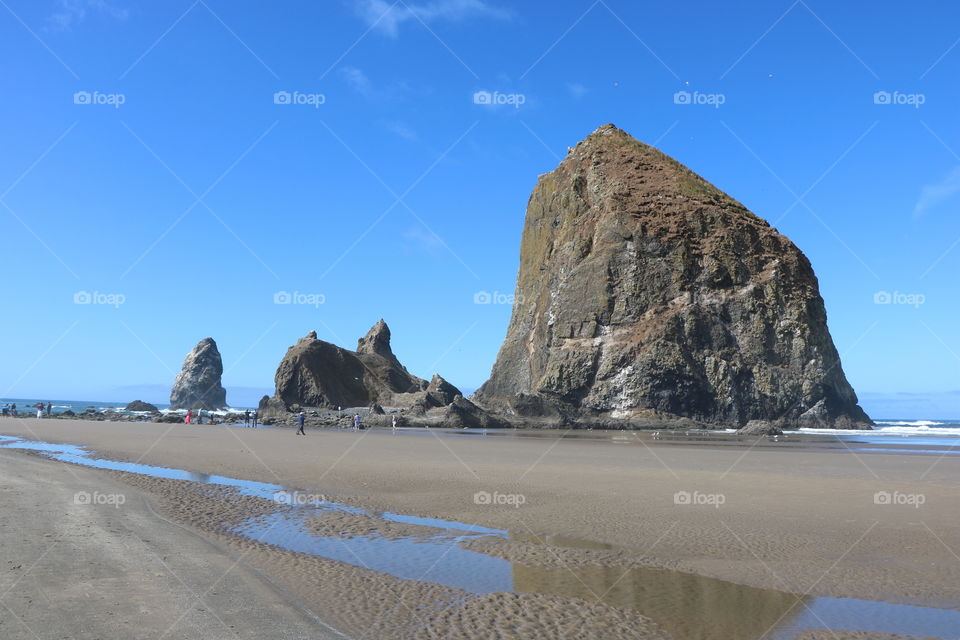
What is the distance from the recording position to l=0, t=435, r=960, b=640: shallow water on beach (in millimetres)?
7730

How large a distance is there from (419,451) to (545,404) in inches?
1496

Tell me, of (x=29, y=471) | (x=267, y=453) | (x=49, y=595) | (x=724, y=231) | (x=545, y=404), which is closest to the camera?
(x=49, y=595)

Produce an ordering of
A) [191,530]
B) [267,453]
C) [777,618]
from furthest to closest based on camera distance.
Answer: [267,453]
[191,530]
[777,618]

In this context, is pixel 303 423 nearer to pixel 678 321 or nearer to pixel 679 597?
pixel 679 597

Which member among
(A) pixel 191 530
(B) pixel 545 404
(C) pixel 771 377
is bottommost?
(A) pixel 191 530

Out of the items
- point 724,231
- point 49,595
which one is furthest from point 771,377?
point 49,595

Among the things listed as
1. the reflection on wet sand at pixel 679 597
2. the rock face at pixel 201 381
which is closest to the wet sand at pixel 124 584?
the reflection on wet sand at pixel 679 597

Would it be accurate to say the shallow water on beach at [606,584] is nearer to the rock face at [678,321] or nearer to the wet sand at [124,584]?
the wet sand at [124,584]

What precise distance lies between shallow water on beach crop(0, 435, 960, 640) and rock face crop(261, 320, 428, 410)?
73.6 m

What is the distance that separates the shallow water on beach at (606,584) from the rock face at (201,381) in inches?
4579

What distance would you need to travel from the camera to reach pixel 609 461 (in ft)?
88.3

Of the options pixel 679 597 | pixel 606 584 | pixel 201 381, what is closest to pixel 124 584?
pixel 606 584

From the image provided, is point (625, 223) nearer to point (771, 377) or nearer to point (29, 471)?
point (771, 377)

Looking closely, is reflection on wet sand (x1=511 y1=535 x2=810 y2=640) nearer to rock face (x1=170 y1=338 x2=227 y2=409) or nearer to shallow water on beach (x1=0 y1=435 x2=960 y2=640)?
shallow water on beach (x1=0 y1=435 x2=960 y2=640)
